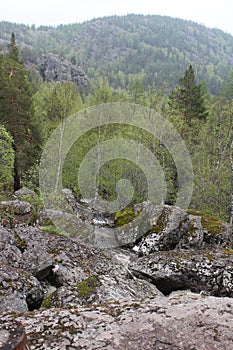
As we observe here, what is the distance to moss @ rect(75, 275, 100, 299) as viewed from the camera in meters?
7.41

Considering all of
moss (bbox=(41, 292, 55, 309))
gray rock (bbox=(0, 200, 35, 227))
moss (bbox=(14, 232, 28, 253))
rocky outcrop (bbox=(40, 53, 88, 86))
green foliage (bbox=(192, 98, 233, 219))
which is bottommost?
moss (bbox=(41, 292, 55, 309))

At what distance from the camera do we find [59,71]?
125 meters

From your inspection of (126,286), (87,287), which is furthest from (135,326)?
(126,286)

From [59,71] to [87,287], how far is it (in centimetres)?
12905

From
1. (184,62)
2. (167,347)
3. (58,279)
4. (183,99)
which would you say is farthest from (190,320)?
(184,62)

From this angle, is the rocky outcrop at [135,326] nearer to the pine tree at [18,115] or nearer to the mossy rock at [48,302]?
the mossy rock at [48,302]

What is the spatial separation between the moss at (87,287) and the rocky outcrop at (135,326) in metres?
3.05

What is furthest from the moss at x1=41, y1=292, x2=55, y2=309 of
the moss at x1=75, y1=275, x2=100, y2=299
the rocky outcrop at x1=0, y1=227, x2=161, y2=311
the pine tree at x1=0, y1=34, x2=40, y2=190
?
the pine tree at x1=0, y1=34, x2=40, y2=190

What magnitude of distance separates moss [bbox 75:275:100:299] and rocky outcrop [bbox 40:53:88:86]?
11801 centimetres

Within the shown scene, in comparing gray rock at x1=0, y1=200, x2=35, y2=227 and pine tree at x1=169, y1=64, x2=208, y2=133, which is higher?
pine tree at x1=169, y1=64, x2=208, y2=133

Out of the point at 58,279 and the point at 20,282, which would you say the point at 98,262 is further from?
the point at 20,282

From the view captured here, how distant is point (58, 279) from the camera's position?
8516 mm

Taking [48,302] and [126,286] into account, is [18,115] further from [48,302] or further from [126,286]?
[48,302]

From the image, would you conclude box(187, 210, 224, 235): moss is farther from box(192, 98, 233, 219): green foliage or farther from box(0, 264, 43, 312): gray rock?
box(0, 264, 43, 312): gray rock
